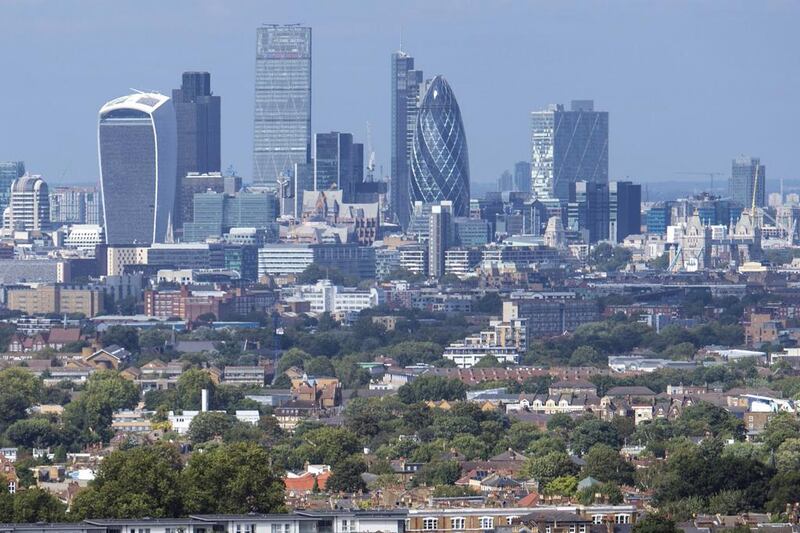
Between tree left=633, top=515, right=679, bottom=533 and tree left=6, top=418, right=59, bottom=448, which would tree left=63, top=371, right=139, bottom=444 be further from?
tree left=633, top=515, right=679, bottom=533

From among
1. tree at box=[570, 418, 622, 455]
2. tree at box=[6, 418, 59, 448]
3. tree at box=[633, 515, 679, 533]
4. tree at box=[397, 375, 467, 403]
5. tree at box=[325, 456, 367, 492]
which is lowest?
tree at box=[397, 375, 467, 403]

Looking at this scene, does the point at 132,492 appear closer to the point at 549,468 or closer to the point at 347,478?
the point at 347,478

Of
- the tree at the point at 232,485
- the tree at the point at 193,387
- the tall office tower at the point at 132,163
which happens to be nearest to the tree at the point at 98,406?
the tree at the point at 193,387

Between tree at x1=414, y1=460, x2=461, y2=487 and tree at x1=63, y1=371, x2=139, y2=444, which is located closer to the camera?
tree at x1=414, y1=460, x2=461, y2=487

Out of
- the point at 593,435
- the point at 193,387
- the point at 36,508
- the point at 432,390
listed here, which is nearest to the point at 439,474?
the point at 593,435

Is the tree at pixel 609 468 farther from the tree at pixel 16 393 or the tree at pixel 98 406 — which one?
the tree at pixel 16 393

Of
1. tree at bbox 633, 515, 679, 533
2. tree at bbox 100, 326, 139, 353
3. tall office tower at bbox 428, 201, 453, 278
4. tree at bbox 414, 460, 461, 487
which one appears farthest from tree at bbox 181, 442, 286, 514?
tall office tower at bbox 428, 201, 453, 278
